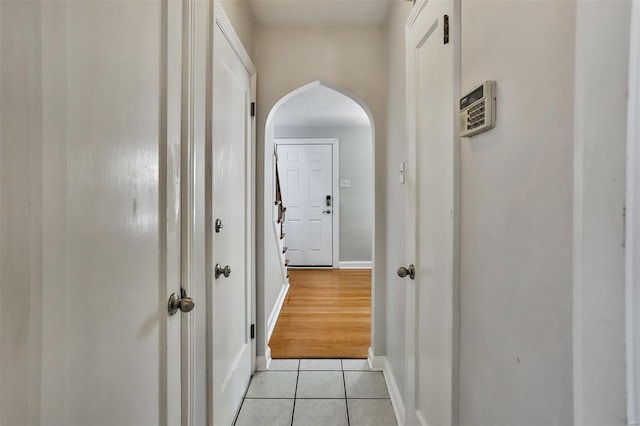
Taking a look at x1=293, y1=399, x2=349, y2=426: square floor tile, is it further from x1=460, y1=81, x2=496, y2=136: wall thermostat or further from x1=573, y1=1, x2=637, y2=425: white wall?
x1=460, y1=81, x2=496, y2=136: wall thermostat

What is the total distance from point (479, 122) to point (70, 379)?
1064mm

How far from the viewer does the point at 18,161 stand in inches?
18.8

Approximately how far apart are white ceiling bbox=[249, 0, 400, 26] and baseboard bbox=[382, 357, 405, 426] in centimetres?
232

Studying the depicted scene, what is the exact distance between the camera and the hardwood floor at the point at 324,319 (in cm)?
254

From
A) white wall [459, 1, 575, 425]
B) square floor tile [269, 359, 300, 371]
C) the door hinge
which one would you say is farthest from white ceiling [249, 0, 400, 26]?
square floor tile [269, 359, 300, 371]

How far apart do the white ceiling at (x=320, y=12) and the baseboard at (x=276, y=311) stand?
2.31 m

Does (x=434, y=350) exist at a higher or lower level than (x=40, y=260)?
lower

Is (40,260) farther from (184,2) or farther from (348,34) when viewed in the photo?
(348,34)

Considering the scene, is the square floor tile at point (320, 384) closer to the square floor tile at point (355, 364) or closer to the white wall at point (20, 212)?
the square floor tile at point (355, 364)

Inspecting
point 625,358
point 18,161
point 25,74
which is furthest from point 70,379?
point 625,358

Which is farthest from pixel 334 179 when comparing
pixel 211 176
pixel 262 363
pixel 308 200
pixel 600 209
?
pixel 600 209

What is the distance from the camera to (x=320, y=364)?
2316mm

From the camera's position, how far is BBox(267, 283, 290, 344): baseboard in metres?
2.77

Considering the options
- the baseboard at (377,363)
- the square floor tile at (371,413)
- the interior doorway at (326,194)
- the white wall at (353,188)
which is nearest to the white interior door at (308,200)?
the interior doorway at (326,194)
